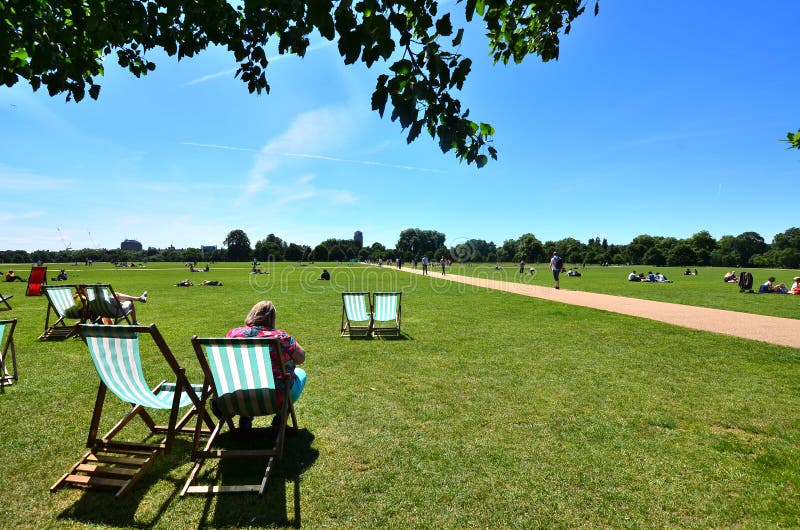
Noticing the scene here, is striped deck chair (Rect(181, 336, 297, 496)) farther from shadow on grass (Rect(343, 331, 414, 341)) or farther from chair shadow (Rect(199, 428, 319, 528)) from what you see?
shadow on grass (Rect(343, 331, 414, 341))

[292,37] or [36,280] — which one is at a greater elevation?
[292,37]

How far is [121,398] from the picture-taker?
10.4ft

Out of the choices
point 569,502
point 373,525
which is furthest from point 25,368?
point 569,502

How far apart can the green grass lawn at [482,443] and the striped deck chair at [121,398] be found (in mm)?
126

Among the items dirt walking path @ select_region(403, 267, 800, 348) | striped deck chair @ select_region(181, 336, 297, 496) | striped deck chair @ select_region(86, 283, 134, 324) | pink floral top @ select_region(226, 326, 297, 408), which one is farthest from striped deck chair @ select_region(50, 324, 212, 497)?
dirt walking path @ select_region(403, 267, 800, 348)

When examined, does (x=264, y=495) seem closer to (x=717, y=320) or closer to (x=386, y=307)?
(x=386, y=307)

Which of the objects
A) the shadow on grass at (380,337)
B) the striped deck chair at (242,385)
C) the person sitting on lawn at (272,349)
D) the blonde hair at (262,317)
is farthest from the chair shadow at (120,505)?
the shadow on grass at (380,337)

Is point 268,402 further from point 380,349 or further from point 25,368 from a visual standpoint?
point 25,368

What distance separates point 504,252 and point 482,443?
14622 cm

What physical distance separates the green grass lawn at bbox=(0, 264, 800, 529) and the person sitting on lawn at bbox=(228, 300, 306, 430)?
561 millimetres

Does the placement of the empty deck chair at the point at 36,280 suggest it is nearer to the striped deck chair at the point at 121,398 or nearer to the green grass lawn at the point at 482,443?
the green grass lawn at the point at 482,443

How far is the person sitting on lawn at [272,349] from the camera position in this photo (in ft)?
11.6

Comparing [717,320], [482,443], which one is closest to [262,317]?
[482,443]

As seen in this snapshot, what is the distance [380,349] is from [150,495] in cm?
479
